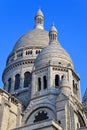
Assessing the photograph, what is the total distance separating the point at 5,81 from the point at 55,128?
771 inches

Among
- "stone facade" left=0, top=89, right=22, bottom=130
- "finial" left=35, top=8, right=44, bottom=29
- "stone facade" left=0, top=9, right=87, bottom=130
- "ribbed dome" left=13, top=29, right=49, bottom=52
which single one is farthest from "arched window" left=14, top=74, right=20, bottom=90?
"finial" left=35, top=8, right=44, bottom=29

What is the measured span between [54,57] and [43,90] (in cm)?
453

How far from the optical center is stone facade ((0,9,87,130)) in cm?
3359

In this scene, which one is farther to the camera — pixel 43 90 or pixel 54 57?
pixel 54 57

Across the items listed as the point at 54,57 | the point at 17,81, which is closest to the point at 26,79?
the point at 17,81

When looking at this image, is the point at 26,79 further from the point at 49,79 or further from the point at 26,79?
the point at 49,79

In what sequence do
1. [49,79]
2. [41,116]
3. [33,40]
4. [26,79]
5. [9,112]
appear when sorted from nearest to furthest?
[9,112] < [41,116] < [49,79] < [26,79] < [33,40]

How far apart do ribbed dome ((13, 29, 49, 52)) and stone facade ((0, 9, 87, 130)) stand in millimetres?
141

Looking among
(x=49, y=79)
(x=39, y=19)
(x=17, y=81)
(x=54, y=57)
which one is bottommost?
(x=49, y=79)

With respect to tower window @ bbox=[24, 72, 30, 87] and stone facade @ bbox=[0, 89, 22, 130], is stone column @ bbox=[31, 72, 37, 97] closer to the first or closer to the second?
stone facade @ bbox=[0, 89, 22, 130]

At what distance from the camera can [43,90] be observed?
38125mm

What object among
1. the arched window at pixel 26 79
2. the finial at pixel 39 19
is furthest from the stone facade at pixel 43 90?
the finial at pixel 39 19

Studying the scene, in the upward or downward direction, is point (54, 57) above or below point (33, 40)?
below

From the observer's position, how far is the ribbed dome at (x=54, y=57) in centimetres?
4025
